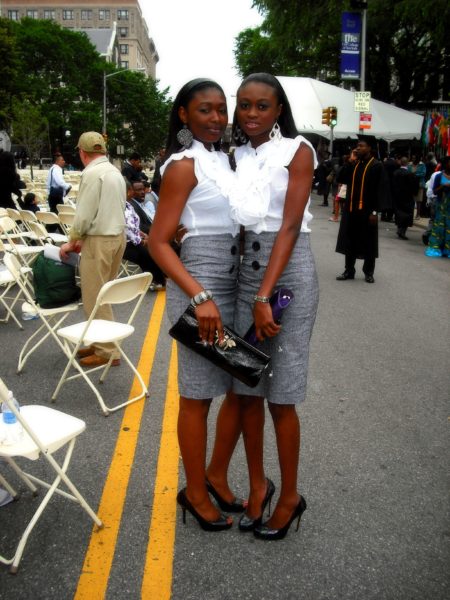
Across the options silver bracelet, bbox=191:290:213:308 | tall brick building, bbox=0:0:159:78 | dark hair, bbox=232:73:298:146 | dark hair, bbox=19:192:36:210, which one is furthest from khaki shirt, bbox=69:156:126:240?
tall brick building, bbox=0:0:159:78

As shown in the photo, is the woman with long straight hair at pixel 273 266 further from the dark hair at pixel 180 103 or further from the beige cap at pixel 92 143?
the beige cap at pixel 92 143

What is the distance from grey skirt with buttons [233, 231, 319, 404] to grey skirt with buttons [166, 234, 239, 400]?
0.06 meters

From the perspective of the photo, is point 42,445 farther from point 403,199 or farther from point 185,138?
point 403,199

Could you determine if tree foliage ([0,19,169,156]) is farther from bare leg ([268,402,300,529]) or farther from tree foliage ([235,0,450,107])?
bare leg ([268,402,300,529])

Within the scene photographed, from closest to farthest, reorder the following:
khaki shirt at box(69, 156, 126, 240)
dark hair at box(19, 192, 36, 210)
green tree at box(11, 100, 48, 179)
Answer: khaki shirt at box(69, 156, 126, 240), dark hair at box(19, 192, 36, 210), green tree at box(11, 100, 48, 179)

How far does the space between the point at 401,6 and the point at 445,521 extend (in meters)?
24.3

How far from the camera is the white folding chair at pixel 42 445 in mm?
2514

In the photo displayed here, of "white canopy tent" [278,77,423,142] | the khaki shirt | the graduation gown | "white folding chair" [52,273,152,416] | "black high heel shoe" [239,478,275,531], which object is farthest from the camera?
"white canopy tent" [278,77,423,142]

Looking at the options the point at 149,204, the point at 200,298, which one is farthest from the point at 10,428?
the point at 149,204

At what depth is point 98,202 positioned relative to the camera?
5.04 meters

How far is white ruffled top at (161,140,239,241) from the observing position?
242cm

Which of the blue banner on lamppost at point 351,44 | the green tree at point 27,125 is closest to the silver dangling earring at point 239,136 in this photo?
the blue banner on lamppost at point 351,44

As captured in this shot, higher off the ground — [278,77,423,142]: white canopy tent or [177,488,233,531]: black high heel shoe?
[278,77,423,142]: white canopy tent

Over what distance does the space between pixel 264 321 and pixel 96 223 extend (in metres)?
2.99
